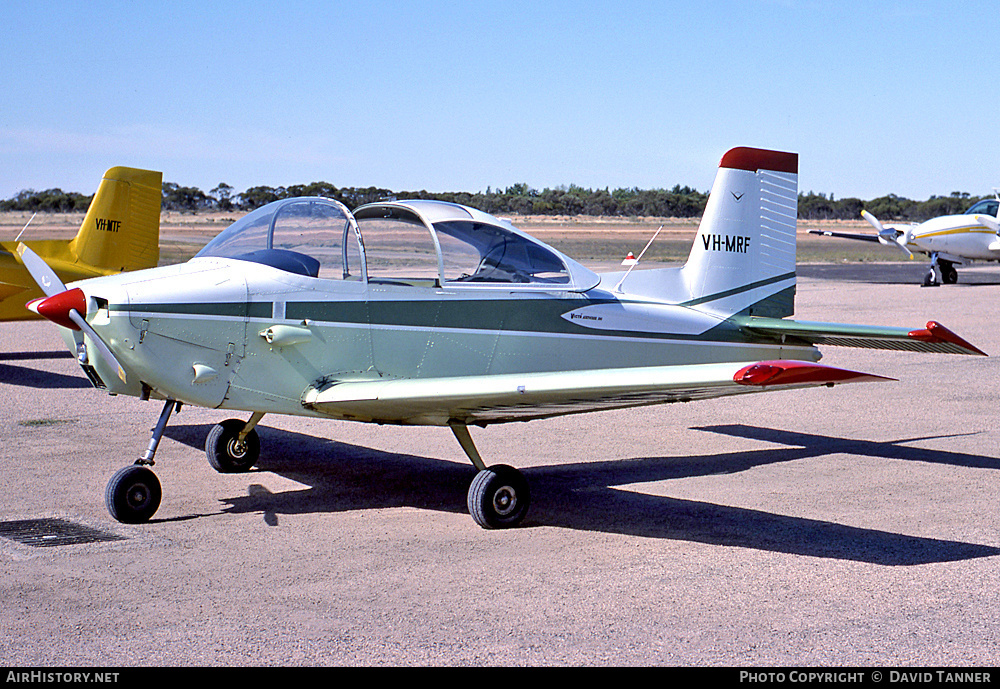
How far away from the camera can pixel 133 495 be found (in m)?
6.25

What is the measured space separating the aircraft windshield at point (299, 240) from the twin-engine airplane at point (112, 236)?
8704 millimetres

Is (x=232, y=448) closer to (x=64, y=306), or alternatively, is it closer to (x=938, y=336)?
(x=64, y=306)

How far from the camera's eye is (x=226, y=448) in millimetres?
7754

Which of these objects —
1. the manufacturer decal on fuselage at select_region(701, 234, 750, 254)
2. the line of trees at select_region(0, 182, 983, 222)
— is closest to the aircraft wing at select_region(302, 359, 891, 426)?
the manufacturer decal on fuselage at select_region(701, 234, 750, 254)

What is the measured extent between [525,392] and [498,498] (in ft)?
2.73

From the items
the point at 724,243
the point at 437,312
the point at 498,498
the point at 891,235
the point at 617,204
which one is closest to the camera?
the point at 498,498

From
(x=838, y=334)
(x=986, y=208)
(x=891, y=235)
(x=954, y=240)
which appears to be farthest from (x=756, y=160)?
(x=986, y=208)

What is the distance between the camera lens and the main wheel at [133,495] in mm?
6199

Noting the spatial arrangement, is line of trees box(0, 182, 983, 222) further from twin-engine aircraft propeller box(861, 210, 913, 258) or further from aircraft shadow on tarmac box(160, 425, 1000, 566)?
aircraft shadow on tarmac box(160, 425, 1000, 566)

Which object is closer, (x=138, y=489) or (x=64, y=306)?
(x=64, y=306)

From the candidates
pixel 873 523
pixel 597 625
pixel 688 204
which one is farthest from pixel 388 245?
pixel 688 204

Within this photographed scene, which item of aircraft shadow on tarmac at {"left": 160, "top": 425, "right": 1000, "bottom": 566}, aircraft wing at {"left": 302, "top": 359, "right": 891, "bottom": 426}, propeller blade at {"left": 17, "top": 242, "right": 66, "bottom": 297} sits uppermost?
propeller blade at {"left": 17, "top": 242, "right": 66, "bottom": 297}

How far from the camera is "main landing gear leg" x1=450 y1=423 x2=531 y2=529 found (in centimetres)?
619

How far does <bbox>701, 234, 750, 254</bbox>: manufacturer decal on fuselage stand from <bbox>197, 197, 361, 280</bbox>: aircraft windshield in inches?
127
